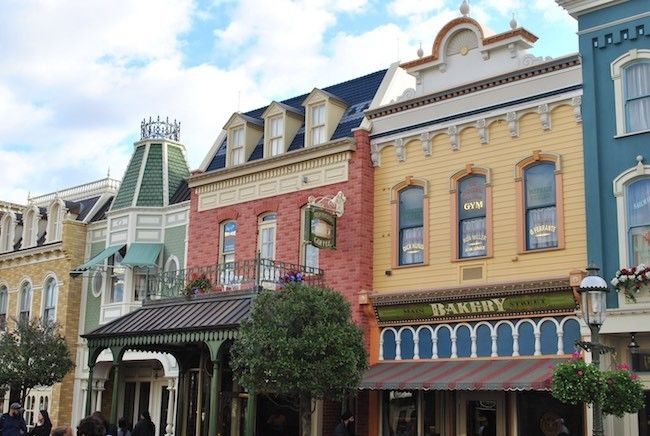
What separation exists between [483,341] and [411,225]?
11.9 feet

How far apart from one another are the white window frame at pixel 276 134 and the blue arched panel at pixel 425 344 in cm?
730

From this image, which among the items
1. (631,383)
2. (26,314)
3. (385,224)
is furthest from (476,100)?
(26,314)

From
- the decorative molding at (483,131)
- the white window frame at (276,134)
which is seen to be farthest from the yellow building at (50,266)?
the decorative molding at (483,131)

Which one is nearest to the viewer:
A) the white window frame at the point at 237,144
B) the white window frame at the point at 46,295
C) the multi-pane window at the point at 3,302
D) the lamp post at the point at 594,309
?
the lamp post at the point at 594,309

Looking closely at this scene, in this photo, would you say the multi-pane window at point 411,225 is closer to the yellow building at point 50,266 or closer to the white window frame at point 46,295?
the yellow building at point 50,266

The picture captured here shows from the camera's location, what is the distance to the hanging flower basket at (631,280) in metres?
17.1

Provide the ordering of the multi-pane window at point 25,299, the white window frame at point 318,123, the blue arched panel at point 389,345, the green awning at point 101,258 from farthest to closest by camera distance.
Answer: the multi-pane window at point 25,299
the green awning at point 101,258
the white window frame at point 318,123
the blue arched panel at point 389,345

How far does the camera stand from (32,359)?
28.1 meters

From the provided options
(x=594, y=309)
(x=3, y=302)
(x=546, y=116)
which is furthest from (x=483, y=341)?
(x=3, y=302)

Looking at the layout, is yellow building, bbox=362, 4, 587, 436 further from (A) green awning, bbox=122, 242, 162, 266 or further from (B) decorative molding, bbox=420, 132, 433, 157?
(A) green awning, bbox=122, 242, 162, 266

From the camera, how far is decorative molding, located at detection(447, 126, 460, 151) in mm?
21359

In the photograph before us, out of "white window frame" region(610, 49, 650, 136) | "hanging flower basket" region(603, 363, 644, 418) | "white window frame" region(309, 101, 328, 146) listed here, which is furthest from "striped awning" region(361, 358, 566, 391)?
"white window frame" region(309, 101, 328, 146)

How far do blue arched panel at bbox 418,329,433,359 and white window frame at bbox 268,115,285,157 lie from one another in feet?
24.0

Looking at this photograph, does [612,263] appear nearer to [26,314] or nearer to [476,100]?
[476,100]
